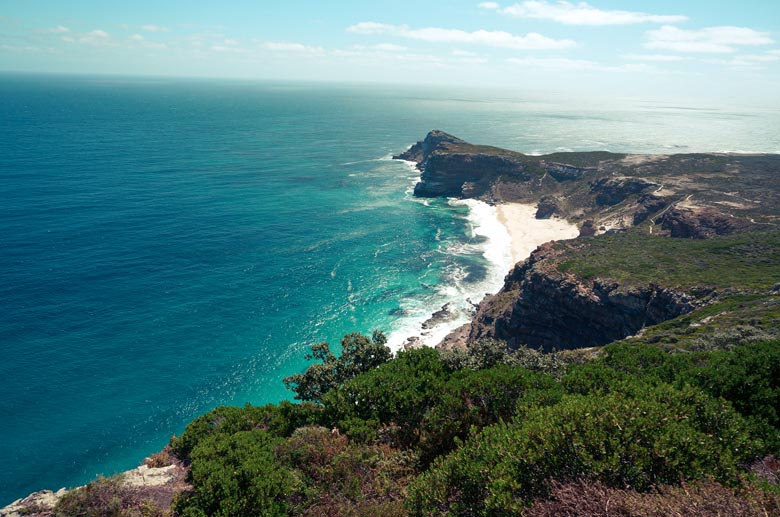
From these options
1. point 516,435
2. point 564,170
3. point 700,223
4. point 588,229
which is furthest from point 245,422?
point 564,170

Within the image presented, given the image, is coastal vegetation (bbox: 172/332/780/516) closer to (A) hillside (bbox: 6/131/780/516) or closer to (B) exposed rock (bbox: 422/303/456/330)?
(A) hillside (bbox: 6/131/780/516)

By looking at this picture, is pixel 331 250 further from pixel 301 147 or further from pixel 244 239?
pixel 301 147

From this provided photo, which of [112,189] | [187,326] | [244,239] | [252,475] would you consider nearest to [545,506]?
[252,475]

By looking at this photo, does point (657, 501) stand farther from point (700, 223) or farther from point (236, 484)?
point (700, 223)

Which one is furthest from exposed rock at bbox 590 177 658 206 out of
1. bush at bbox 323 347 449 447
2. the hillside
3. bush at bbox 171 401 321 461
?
bush at bbox 171 401 321 461

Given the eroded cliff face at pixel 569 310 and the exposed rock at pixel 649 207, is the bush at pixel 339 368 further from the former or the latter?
the exposed rock at pixel 649 207
